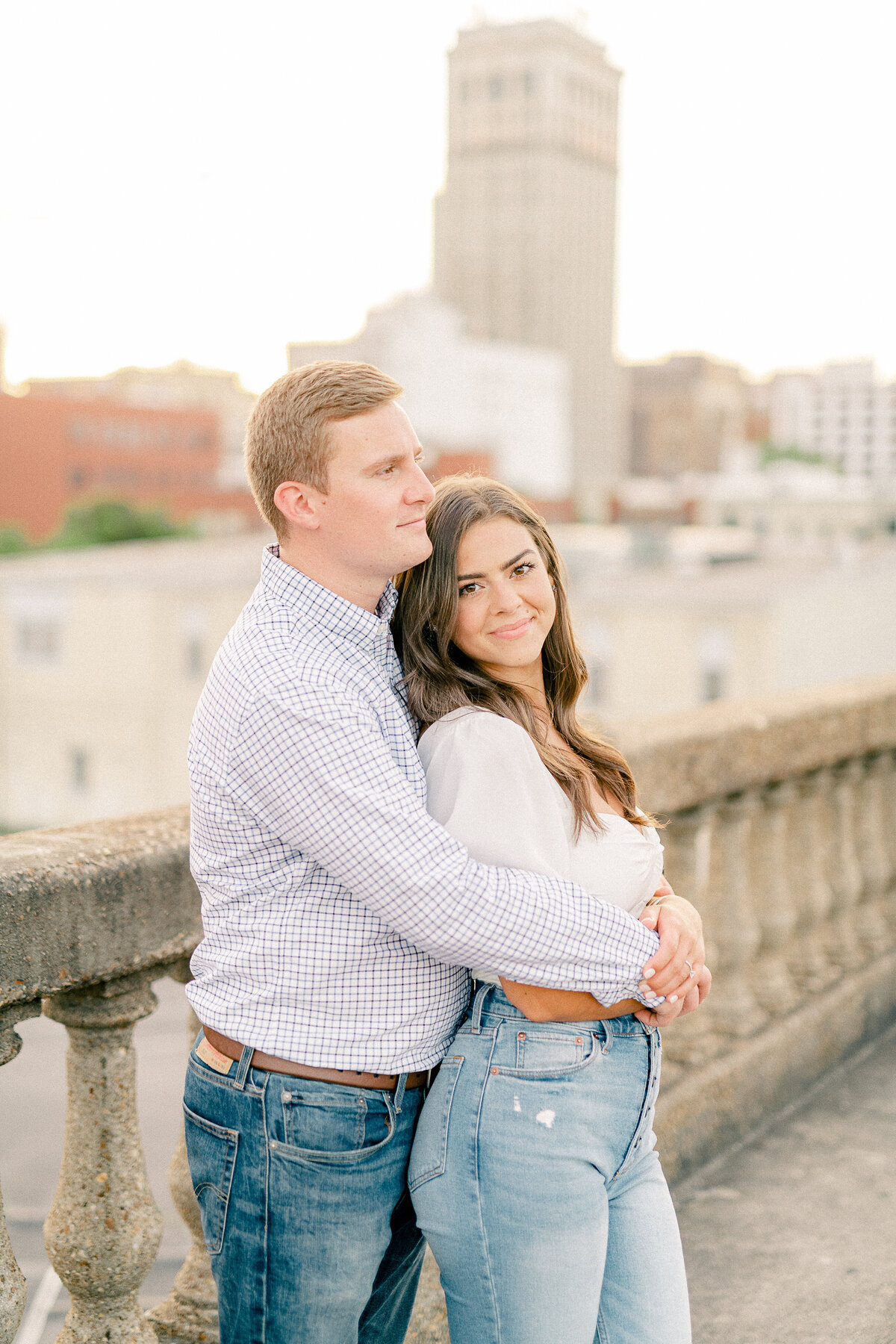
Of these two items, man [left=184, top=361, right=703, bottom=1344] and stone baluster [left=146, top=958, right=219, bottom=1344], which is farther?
stone baluster [left=146, top=958, right=219, bottom=1344]

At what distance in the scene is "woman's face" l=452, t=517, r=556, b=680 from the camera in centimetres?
206

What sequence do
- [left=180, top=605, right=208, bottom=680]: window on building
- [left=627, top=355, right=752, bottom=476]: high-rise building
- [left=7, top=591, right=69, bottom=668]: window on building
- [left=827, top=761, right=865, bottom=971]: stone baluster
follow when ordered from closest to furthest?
[left=827, top=761, right=865, bottom=971]: stone baluster
[left=180, top=605, right=208, bottom=680]: window on building
[left=7, top=591, right=69, bottom=668]: window on building
[left=627, top=355, right=752, bottom=476]: high-rise building

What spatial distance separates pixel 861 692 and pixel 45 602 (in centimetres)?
3513

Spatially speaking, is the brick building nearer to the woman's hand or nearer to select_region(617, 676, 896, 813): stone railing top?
select_region(617, 676, 896, 813): stone railing top

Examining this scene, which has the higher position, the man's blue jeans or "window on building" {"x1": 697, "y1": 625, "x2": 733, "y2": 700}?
the man's blue jeans

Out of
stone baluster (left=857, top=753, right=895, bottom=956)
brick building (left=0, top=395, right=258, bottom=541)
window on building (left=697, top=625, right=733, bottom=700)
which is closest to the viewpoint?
stone baluster (left=857, top=753, right=895, bottom=956)

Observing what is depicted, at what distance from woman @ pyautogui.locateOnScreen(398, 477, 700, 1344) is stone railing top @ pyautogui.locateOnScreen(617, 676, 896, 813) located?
91 cm

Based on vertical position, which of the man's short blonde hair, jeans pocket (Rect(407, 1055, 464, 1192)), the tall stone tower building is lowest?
jeans pocket (Rect(407, 1055, 464, 1192))

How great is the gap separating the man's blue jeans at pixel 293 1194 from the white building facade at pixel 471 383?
84262 mm

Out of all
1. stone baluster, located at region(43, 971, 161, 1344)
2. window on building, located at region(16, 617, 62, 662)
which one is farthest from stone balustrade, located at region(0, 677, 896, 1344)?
window on building, located at region(16, 617, 62, 662)

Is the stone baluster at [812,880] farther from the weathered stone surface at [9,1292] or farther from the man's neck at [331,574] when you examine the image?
the weathered stone surface at [9,1292]

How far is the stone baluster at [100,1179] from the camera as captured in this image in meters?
2.02

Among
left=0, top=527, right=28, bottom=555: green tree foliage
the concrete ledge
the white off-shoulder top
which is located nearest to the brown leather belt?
the white off-shoulder top

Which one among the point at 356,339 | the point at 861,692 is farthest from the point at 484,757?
the point at 356,339
